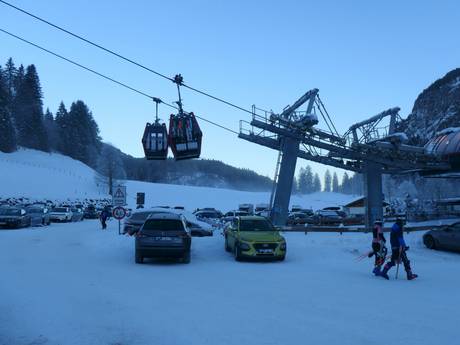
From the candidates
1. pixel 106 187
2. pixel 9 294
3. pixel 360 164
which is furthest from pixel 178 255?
pixel 106 187

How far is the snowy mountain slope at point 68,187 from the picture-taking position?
77.2 m

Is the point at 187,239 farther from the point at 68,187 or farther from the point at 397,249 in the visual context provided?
the point at 68,187

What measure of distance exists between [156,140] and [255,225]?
5161 millimetres

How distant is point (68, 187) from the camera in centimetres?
8625

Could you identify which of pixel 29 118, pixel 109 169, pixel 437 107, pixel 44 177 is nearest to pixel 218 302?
pixel 44 177

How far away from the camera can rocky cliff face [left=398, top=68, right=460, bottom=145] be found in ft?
302

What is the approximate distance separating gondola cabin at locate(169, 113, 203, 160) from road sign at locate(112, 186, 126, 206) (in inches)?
269

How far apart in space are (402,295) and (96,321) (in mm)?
6554

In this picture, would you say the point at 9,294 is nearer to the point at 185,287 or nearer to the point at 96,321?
the point at 96,321

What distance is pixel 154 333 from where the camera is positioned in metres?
6.54

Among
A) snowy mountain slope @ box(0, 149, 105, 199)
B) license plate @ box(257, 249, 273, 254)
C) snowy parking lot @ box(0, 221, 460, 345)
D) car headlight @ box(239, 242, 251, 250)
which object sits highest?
snowy mountain slope @ box(0, 149, 105, 199)

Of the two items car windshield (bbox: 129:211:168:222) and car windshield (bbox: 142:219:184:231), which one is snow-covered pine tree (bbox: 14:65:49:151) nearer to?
car windshield (bbox: 129:211:168:222)

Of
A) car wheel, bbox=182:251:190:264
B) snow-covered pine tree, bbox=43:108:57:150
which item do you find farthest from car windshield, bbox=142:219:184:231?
snow-covered pine tree, bbox=43:108:57:150

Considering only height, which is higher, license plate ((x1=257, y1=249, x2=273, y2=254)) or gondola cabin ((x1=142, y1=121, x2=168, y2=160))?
gondola cabin ((x1=142, y1=121, x2=168, y2=160))
